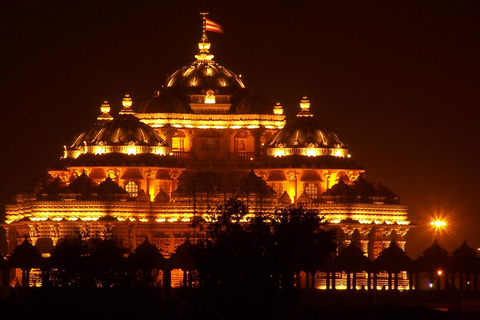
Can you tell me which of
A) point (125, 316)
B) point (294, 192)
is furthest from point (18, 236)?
point (125, 316)

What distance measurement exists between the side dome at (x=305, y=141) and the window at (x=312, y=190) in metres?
1.96

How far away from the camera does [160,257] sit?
479ft

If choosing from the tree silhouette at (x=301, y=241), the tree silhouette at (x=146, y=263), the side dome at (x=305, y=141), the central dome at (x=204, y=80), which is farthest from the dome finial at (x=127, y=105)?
the tree silhouette at (x=301, y=241)

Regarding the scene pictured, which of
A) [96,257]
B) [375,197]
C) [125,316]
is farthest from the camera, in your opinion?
[375,197]

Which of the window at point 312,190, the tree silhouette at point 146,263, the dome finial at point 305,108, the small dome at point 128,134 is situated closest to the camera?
the tree silhouette at point 146,263

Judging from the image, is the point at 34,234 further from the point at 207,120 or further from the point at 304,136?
the point at 304,136

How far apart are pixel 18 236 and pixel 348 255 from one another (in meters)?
24.5

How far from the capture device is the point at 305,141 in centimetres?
16562

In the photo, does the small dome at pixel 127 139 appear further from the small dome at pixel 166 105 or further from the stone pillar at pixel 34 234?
the stone pillar at pixel 34 234

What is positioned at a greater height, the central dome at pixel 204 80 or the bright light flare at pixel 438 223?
the central dome at pixel 204 80

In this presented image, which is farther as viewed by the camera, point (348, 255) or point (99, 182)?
point (99, 182)

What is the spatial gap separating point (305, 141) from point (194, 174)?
8158 millimetres

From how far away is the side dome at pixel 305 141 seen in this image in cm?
16550

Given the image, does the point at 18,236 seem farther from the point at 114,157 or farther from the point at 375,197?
the point at 375,197
